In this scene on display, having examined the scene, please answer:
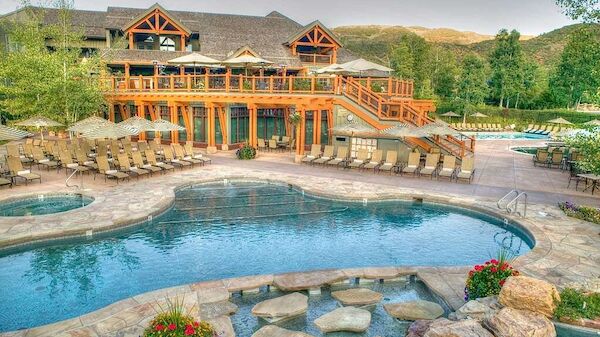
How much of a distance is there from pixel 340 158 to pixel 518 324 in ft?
51.6

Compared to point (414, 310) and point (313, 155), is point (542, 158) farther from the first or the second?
point (414, 310)

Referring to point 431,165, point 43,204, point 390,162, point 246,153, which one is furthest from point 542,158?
point 43,204

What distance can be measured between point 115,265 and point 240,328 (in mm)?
4484

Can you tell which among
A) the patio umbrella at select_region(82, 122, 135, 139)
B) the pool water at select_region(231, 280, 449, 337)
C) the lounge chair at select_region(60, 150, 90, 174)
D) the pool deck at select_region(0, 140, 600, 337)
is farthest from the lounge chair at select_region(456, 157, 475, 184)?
the lounge chair at select_region(60, 150, 90, 174)

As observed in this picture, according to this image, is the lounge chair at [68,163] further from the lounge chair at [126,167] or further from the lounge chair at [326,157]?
the lounge chair at [326,157]

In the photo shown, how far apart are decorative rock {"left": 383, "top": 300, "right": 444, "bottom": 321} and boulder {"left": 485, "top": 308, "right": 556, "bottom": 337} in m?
1.20

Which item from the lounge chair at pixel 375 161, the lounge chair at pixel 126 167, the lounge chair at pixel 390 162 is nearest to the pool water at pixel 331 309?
the lounge chair at pixel 390 162

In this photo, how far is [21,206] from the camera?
1489 cm

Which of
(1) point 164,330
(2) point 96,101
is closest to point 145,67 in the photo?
(2) point 96,101

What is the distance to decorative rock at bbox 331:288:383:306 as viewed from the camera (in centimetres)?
850

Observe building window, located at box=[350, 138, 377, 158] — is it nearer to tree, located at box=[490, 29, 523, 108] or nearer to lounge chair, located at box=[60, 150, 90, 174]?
lounge chair, located at box=[60, 150, 90, 174]

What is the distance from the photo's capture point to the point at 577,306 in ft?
25.2

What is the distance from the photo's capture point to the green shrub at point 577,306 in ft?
24.6

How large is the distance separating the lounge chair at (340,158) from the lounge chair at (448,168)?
477cm
